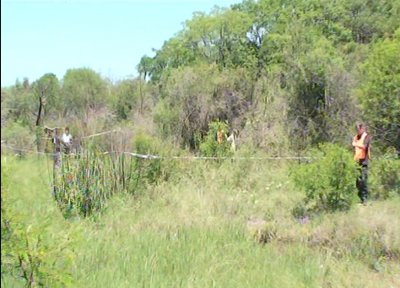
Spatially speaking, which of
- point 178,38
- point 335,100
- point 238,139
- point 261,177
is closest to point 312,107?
point 335,100

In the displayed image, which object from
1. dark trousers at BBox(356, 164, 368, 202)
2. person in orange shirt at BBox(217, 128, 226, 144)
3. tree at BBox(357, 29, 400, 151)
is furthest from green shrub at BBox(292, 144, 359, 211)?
person in orange shirt at BBox(217, 128, 226, 144)

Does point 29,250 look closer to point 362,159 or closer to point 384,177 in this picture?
point 362,159

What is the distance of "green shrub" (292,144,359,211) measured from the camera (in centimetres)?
891

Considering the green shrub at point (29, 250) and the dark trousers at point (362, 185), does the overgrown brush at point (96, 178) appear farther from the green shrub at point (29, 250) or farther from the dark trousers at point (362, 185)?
the green shrub at point (29, 250)

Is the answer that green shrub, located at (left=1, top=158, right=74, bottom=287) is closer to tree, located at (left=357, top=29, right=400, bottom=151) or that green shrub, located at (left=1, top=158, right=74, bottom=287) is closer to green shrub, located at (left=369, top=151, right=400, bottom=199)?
green shrub, located at (left=369, top=151, right=400, bottom=199)

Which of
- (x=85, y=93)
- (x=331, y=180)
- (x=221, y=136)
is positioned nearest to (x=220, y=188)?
(x=331, y=180)

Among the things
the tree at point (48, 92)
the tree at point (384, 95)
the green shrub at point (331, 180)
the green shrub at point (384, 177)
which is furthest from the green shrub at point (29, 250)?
the tree at point (48, 92)

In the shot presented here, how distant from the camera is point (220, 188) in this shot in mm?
10508

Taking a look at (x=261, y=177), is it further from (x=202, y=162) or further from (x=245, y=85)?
(x=245, y=85)

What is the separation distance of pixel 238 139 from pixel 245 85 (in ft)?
11.4

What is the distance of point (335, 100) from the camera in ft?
53.2

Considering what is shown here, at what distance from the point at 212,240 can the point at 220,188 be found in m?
3.96

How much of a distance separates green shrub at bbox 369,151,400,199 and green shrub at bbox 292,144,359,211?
159 cm

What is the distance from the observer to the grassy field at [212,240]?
4.95 metres
